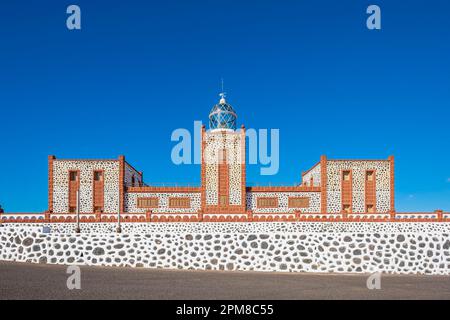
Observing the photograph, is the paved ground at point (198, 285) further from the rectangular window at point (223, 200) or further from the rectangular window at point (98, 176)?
the rectangular window at point (98, 176)

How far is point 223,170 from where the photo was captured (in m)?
26.8

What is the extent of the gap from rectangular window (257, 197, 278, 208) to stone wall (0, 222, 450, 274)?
51.6 feet

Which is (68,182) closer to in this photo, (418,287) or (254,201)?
(254,201)

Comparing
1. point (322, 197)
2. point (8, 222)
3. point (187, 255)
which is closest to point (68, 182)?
point (8, 222)

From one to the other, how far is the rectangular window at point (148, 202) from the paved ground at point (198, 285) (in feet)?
51.9

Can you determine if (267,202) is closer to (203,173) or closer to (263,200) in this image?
(263,200)

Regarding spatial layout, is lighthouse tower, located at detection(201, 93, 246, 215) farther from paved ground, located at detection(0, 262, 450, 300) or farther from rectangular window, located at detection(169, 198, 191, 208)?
A: paved ground, located at detection(0, 262, 450, 300)


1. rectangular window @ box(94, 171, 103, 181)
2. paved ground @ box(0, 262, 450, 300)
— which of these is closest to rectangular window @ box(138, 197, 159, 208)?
rectangular window @ box(94, 171, 103, 181)

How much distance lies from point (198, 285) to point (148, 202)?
18898 mm

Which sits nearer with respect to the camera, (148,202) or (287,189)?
(148,202)

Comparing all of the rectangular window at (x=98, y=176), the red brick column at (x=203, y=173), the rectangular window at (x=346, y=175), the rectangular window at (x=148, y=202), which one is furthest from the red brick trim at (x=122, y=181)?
Answer: the rectangular window at (x=346, y=175)

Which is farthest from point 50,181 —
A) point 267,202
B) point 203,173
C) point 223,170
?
point 267,202

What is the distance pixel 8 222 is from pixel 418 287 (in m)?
21.4

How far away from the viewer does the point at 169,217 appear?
23453 millimetres
